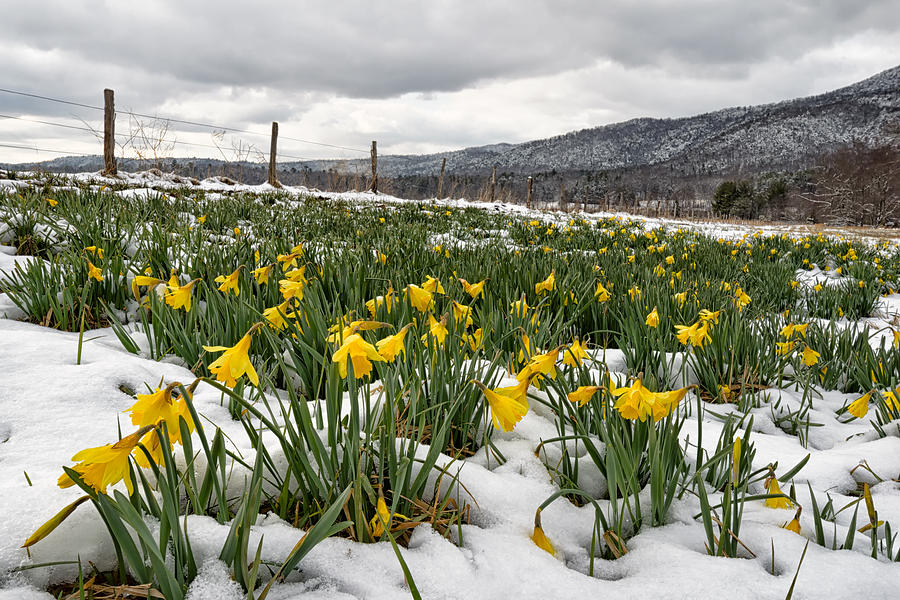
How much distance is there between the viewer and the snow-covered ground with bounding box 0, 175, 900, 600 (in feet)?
2.69

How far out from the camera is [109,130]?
1358cm

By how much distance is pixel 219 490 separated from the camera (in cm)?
89

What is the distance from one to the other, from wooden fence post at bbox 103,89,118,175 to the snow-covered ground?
1514cm

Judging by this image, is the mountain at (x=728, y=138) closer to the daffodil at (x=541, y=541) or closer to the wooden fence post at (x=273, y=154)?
the wooden fence post at (x=273, y=154)

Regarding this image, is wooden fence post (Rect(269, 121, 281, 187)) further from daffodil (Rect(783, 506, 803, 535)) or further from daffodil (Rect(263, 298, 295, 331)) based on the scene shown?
daffodil (Rect(783, 506, 803, 535))

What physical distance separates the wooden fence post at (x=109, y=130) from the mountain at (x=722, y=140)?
67.4 metres

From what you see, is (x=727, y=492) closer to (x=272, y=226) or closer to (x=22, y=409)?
(x=22, y=409)

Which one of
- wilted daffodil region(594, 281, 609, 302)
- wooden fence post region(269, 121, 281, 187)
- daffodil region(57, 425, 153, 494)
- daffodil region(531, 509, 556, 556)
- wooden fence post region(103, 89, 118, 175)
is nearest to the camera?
daffodil region(57, 425, 153, 494)

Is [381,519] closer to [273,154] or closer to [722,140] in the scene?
[273,154]

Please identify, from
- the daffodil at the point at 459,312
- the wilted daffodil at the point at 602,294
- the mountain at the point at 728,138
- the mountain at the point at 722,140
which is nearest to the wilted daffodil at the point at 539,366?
the daffodil at the point at 459,312

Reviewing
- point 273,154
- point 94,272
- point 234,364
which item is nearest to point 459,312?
point 234,364

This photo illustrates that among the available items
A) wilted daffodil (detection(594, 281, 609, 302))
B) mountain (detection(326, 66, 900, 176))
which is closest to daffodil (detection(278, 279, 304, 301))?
wilted daffodil (detection(594, 281, 609, 302))

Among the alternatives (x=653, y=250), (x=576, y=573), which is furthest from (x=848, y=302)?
(x=576, y=573)

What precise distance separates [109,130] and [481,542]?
17001 millimetres
